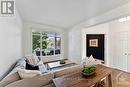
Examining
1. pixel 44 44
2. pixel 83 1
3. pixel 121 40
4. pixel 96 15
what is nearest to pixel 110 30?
pixel 121 40

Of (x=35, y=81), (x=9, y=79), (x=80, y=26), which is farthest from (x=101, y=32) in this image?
(x=9, y=79)

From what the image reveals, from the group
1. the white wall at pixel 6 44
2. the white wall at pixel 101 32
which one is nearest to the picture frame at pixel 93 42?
the white wall at pixel 101 32

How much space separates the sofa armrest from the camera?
1.94 metres

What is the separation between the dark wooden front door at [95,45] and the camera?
7527 millimetres

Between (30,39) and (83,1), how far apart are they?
4.15m

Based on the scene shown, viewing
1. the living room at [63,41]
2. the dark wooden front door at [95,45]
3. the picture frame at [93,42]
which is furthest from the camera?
the picture frame at [93,42]

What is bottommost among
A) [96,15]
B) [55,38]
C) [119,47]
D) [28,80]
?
[28,80]

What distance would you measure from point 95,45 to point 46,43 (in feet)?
10.0

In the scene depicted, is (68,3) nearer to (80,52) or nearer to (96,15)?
(96,15)

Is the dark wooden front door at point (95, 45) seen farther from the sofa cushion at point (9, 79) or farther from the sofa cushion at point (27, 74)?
the sofa cushion at point (9, 79)

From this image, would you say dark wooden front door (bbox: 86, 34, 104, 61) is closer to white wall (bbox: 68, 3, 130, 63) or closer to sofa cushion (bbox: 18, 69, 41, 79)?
white wall (bbox: 68, 3, 130, 63)

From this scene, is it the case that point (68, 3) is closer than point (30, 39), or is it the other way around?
point (68, 3)

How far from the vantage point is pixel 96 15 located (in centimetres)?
556

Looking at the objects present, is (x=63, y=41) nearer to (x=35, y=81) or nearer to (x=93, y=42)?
(x=93, y=42)
